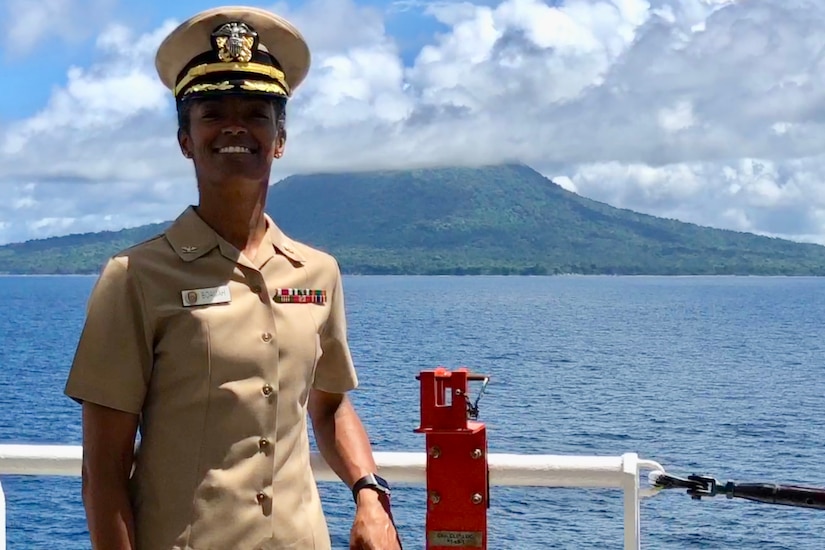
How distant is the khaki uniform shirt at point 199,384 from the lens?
6.30 ft

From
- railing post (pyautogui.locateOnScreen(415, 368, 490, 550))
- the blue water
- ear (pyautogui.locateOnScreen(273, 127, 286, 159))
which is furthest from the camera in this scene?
the blue water

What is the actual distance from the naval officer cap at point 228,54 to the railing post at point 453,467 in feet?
3.00

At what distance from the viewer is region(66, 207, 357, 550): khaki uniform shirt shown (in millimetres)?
1921

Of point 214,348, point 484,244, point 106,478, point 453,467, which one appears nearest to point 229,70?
point 214,348

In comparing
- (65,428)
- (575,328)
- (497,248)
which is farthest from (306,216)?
(65,428)

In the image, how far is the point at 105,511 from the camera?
1911 millimetres

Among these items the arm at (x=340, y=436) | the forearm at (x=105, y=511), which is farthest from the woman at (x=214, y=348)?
the arm at (x=340, y=436)

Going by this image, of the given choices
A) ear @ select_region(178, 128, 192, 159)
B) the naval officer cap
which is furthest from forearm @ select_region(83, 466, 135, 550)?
the naval officer cap

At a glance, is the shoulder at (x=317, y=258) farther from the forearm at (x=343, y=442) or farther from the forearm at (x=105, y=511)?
the forearm at (x=105, y=511)

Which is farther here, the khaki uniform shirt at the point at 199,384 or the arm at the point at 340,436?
the arm at the point at 340,436

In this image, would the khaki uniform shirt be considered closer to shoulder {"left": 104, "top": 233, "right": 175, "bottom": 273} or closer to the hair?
shoulder {"left": 104, "top": 233, "right": 175, "bottom": 273}

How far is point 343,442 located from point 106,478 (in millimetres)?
560

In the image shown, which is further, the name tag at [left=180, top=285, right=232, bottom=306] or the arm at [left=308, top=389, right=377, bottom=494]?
the arm at [left=308, top=389, right=377, bottom=494]

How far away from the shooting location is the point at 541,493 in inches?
686
